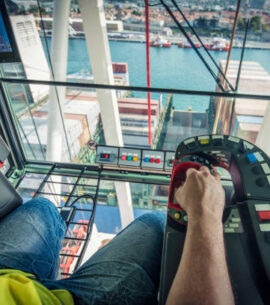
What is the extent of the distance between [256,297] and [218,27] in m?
1.45

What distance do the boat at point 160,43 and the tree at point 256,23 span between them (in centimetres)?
51

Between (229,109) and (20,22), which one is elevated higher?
(20,22)

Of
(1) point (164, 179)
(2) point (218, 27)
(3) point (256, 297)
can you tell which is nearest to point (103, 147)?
→ (1) point (164, 179)

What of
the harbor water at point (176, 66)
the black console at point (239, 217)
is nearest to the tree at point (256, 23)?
the harbor water at point (176, 66)

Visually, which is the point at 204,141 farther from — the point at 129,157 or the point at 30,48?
the point at 30,48

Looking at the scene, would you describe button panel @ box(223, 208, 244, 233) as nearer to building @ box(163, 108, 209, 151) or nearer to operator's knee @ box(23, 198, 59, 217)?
operator's knee @ box(23, 198, 59, 217)

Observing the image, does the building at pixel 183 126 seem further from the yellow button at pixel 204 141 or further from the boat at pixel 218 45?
the yellow button at pixel 204 141

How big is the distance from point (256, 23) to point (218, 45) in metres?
0.23

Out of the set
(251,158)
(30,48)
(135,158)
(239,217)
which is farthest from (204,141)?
(30,48)

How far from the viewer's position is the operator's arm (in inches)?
20.7

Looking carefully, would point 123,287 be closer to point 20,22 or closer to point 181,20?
point 181,20

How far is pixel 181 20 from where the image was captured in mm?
1409

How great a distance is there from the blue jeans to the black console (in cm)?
8

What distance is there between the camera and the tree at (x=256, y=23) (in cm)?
133
